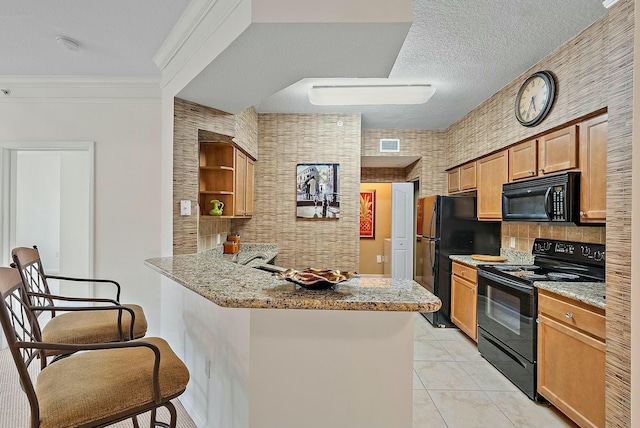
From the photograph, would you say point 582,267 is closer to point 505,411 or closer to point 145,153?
point 505,411

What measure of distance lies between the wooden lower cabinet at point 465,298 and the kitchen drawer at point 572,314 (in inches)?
37.6

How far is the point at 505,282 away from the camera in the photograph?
99.0 inches

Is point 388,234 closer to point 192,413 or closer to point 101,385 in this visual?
point 192,413

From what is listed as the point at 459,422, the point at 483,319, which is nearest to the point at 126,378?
the point at 459,422

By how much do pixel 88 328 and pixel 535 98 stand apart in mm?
3649

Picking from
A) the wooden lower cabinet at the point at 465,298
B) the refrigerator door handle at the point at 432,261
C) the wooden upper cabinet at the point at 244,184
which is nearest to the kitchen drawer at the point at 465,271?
the wooden lower cabinet at the point at 465,298

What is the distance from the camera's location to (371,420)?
1.31 meters

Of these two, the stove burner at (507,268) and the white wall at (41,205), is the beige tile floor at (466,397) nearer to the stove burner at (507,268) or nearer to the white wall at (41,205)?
the stove burner at (507,268)

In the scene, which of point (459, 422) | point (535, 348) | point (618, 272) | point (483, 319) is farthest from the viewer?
point (483, 319)

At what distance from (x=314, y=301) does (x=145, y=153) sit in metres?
2.65

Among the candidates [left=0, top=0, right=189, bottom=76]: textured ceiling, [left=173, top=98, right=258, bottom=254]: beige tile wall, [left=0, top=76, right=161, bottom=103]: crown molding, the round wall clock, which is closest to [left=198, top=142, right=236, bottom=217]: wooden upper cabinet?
[left=173, top=98, right=258, bottom=254]: beige tile wall

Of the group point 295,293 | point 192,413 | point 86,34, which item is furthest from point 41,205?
point 295,293

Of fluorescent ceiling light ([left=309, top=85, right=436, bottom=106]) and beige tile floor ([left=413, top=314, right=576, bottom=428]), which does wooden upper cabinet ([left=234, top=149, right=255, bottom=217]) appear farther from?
beige tile floor ([left=413, top=314, right=576, bottom=428])

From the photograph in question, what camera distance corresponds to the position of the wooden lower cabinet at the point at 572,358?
5.76ft
